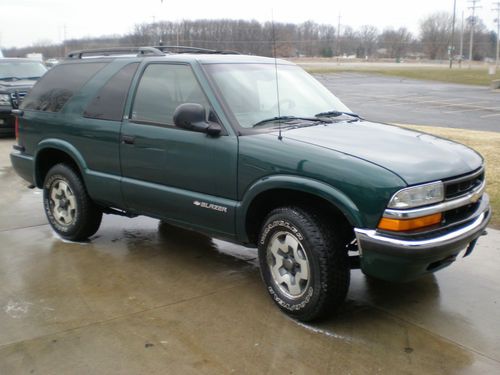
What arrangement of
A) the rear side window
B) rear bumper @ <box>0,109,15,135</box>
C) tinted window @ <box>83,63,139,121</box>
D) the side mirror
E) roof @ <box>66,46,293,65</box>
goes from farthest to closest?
1. rear bumper @ <box>0,109,15,135</box>
2. the rear side window
3. tinted window @ <box>83,63,139,121</box>
4. roof @ <box>66,46,293,65</box>
5. the side mirror

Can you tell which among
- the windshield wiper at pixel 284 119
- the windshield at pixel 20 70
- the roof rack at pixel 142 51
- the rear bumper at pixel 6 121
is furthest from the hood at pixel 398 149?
the windshield at pixel 20 70

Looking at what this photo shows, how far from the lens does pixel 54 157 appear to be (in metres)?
5.67

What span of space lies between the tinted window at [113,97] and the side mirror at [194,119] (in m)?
1.01

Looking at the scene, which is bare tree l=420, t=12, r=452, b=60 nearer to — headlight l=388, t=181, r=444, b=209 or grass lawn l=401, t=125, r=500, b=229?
grass lawn l=401, t=125, r=500, b=229

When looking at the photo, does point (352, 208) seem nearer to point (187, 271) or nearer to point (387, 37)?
point (187, 271)

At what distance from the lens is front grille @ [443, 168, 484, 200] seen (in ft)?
11.3

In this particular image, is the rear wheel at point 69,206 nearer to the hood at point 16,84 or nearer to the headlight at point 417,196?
the headlight at point 417,196

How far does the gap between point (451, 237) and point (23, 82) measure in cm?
1275

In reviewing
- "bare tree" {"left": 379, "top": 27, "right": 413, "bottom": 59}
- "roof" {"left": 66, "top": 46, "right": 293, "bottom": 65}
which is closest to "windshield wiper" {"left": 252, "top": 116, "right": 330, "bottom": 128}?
"roof" {"left": 66, "top": 46, "right": 293, "bottom": 65}

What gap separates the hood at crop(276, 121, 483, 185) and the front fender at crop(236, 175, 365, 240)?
287 mm

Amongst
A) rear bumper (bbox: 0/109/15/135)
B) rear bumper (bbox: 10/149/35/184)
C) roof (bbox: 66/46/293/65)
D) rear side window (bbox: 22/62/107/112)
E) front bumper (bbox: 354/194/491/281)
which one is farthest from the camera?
rear bumper (bbox: 0/109/15/135)

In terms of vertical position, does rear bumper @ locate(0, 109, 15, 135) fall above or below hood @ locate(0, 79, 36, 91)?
below

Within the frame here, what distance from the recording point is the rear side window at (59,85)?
529 centimetres

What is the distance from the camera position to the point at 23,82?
13633 mm
